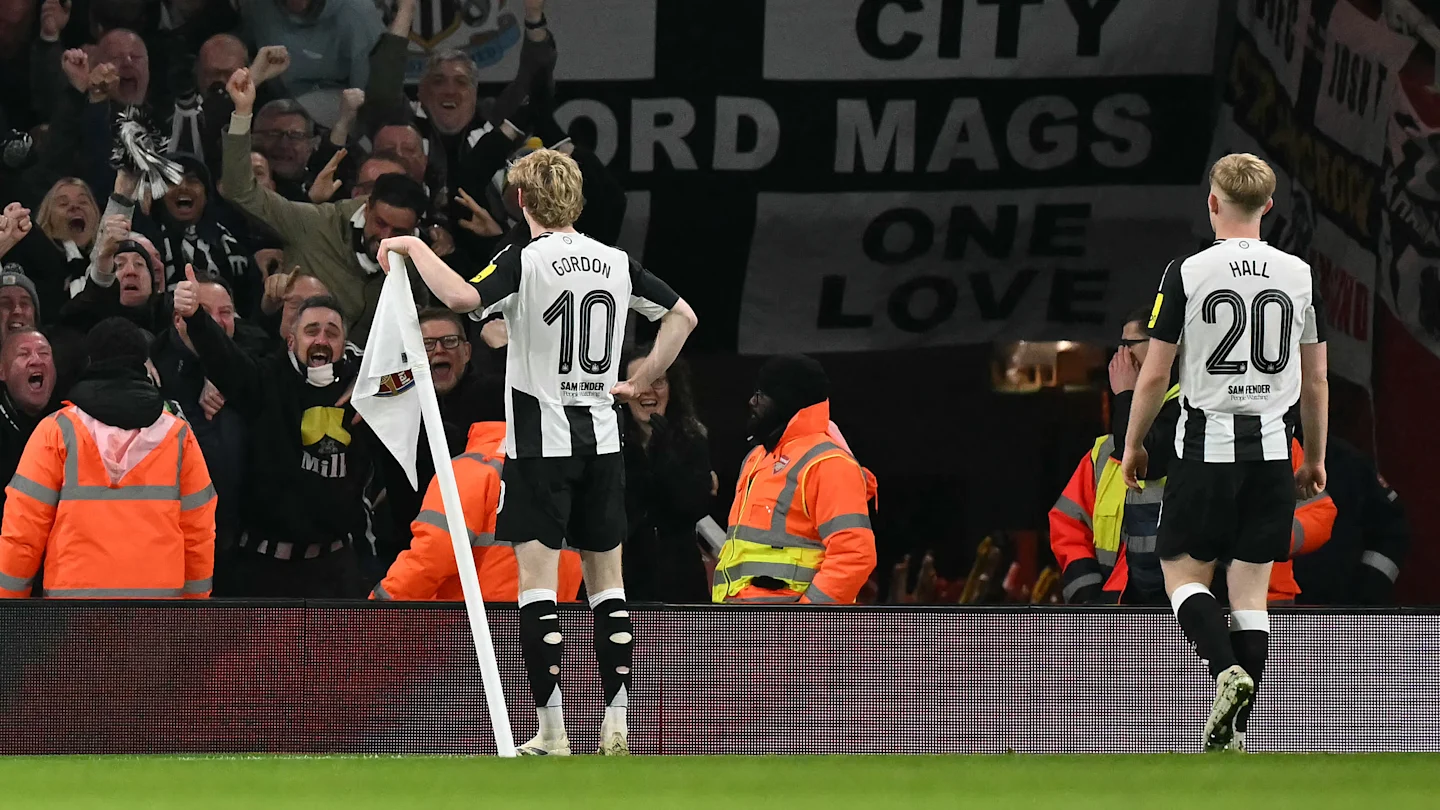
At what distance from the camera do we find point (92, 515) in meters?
5.82

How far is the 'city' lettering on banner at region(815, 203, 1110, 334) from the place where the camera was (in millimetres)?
7727

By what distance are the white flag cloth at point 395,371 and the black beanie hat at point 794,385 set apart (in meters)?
1.30

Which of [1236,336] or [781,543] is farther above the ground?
[1236,336]

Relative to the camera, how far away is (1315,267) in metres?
7.73

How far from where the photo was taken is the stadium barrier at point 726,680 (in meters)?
5.02

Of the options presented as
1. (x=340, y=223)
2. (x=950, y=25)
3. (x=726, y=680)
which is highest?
(x=950, y=25)

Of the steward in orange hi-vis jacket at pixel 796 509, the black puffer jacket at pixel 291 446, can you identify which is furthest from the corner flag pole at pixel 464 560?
the black puffer jacket at pixel 291 446

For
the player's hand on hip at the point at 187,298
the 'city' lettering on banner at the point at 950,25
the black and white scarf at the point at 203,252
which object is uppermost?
the 'city' lettering on banner at the point at 950,25

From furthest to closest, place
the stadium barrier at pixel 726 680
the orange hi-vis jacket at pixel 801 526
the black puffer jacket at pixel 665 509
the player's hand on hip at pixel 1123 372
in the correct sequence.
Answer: the black puffer jacket at pixel 665 509 < the player's hand on hip at pixel 1123 372 < the orange hi-vis jacket at pixel 801 526 < the stadium barrier at pixel 726 680

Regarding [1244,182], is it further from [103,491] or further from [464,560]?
[103,491]

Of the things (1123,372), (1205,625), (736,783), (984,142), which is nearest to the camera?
(736,783)

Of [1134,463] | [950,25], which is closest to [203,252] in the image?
[950,25]

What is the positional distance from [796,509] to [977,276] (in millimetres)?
2465

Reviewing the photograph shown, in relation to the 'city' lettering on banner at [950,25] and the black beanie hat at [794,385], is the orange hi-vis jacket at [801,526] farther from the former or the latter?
the 'city' lettering on banner at [950,25]
